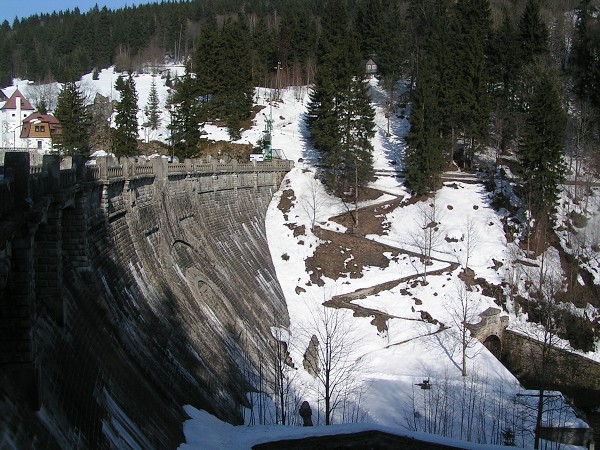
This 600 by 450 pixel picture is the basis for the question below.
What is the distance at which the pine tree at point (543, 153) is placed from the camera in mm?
41719

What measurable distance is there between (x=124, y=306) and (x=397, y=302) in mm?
22608

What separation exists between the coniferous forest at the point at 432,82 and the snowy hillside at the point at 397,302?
11.4ft

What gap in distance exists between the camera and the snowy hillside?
26.7 metres

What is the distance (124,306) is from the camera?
19375mm

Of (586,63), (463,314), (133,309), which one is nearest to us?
(133,309)

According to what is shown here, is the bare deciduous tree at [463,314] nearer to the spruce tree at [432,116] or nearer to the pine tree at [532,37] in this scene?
the spruce tree at [432,116]

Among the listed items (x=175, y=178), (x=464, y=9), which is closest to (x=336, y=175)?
(x=175, y=178)

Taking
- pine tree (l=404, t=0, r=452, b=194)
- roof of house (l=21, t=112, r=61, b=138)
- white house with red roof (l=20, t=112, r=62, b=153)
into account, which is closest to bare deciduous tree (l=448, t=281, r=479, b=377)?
Result: pine tree (l=404, t=0, r=452, b=194)

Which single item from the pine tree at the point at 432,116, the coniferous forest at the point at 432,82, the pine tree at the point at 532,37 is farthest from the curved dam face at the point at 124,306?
the pine tree at the point at 532,37

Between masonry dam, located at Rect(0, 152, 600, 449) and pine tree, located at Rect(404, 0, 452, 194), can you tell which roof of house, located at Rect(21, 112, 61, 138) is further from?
pine tree, located at Rect(404, 0, 452, 194)

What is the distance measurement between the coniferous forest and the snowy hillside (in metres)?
3.48

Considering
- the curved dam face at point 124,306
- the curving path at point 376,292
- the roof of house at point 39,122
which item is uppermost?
the roof of house at point 39,122

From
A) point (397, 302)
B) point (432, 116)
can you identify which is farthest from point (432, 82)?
point (397, 302)

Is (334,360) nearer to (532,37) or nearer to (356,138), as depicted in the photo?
(356,138)
